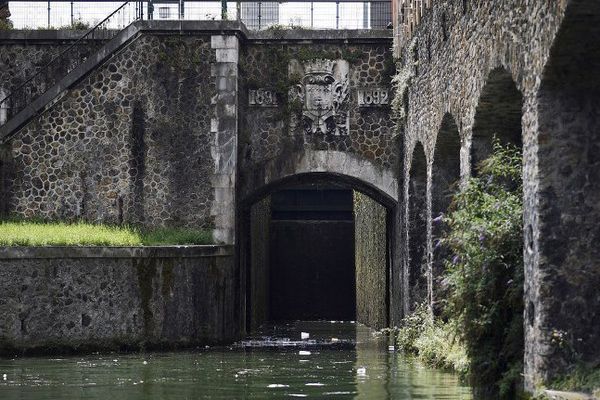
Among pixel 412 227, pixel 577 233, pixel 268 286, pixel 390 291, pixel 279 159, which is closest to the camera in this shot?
pixel 577 233

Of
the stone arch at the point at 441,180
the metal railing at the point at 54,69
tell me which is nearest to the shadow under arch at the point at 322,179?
the metal railing at the point at 54,69

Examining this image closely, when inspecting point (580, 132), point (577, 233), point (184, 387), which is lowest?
point (184, 387)

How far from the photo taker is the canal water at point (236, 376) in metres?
14.0

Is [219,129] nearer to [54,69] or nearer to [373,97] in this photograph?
[373,97]

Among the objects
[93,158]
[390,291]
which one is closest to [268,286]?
[390,291]

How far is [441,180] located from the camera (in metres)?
19.9

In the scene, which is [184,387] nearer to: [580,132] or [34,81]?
[580,132]

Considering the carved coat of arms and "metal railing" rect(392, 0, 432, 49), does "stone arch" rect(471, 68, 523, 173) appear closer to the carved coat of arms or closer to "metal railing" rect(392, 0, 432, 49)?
"metal railing" rect(392, 0, 432, 49)

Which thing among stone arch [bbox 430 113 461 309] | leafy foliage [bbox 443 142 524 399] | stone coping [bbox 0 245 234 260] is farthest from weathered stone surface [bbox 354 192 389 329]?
leafy foliage [bbox 443 142 524 399]

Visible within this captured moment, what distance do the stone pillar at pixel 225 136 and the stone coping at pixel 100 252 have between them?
1760 mm

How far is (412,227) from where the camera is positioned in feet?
76.4

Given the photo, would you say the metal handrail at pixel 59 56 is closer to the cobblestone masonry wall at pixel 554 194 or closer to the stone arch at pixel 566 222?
the cobblestone masonry wall at pixel 554 194

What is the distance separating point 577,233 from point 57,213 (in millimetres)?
14505

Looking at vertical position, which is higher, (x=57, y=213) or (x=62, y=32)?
(x=62, y=32)
